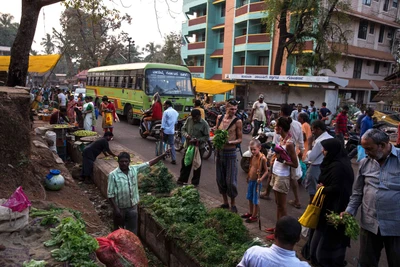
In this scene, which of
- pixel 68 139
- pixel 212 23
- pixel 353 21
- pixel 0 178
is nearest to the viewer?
pixel 0 178

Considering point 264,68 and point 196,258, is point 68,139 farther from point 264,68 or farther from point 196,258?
point 264,68

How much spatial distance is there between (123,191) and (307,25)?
18947mm

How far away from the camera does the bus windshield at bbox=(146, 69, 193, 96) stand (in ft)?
48.0

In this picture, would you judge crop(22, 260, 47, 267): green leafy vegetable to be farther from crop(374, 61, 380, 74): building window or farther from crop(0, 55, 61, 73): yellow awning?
crop(374, 61, 380, 74): building window

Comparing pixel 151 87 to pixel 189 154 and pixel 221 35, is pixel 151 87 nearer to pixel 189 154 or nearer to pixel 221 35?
pixel 189 154

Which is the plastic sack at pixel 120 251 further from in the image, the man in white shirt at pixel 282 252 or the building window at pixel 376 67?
the building window at pixel 376 67

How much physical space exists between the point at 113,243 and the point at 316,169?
327 centimetres

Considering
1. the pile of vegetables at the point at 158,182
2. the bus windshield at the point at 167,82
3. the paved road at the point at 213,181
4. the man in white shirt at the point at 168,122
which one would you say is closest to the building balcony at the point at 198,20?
the bus windshield at the point at 167,82

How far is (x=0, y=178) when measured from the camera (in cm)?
493

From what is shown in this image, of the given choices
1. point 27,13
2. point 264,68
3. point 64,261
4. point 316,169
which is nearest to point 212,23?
point 264,68

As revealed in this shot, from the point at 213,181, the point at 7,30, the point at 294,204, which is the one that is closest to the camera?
the point at 294,204

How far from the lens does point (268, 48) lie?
27.4m

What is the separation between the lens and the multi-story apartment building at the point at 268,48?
22.4 m

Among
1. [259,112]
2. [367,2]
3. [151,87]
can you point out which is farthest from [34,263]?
[367,2]
